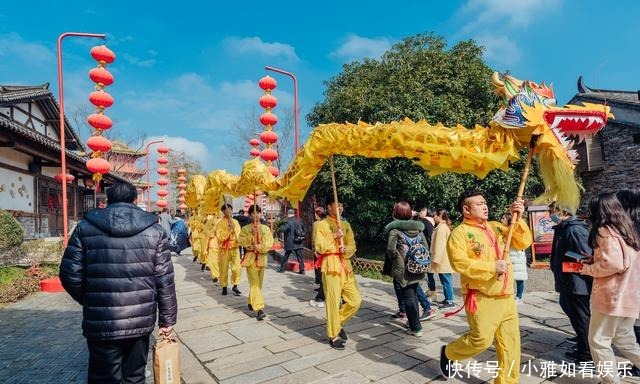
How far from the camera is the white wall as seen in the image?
35.1 feet

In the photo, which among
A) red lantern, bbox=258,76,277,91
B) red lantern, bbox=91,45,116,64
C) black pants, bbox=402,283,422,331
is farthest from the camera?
red lantern, bbox=258,76,277,91

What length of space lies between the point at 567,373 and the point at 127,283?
388cm

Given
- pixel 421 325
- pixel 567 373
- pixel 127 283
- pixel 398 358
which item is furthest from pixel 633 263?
pixel 127 283

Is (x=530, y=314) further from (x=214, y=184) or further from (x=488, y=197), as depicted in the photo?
(x=488, y=197)

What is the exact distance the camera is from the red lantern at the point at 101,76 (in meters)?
7.69

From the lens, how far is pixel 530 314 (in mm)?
5680

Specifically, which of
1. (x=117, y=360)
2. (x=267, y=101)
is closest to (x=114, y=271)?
(x=117, y=360)

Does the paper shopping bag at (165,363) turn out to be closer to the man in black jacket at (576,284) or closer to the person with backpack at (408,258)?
the person with backpack at (408,258)

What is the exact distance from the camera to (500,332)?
3.20 m

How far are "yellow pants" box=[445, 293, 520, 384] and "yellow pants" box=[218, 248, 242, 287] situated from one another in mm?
5268

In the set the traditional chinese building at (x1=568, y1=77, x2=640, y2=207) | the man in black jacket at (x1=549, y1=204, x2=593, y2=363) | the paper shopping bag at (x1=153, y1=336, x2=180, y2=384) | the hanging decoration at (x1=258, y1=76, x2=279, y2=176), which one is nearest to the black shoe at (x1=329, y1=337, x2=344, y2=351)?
the paper shopping bag at (x1=153, y1=336, x2=180, y2=384)

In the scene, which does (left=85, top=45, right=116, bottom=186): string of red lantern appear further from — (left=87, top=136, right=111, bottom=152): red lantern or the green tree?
the green tree

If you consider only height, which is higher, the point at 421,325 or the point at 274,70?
the point at 274,70

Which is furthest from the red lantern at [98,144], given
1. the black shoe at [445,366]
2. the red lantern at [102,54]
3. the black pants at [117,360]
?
the black shoe at [445,366]
